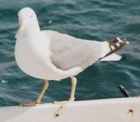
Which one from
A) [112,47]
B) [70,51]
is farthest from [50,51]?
[112,47]

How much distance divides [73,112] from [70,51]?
38 cm

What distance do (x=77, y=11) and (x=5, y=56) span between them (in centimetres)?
159

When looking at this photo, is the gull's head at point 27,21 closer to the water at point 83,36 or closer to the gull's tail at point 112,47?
the gull's tail at point 112,47

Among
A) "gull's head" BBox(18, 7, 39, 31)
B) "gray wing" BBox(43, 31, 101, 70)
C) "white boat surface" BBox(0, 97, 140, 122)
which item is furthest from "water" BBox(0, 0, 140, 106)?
"gull's head" BBox(18, 7, 39, 31)

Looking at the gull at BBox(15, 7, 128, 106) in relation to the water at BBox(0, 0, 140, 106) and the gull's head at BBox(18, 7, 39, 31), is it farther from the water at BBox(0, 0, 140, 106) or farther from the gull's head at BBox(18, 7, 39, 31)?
the water at BBox(0, 0, 140, 106)

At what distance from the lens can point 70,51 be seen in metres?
4.07

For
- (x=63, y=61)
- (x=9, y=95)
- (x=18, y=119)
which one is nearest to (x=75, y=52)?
(x=63, y=61)

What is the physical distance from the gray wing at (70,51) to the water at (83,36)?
5.56 feet

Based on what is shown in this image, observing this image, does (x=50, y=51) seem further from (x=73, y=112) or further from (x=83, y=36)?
(x=83, y=36)

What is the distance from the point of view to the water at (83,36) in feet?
19.6

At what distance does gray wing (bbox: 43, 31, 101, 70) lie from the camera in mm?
4055

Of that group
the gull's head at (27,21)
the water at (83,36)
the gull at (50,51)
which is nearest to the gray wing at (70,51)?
the gull at (50,51)

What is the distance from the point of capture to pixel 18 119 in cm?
411

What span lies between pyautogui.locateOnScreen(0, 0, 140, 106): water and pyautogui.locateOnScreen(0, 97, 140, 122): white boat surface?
1.57 m
